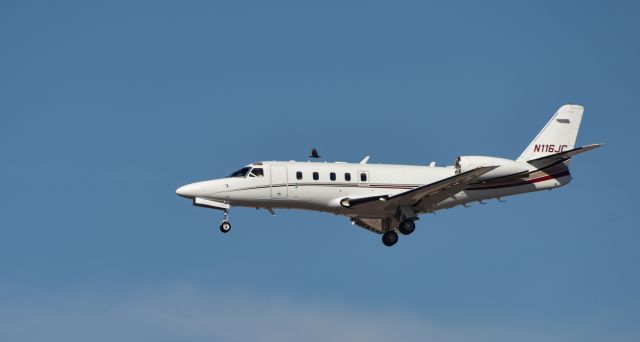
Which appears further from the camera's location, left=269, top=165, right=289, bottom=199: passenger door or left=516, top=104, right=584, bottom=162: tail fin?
left=516, top=104, right=584, bottom=162: tail fin

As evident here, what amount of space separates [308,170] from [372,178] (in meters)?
2.39

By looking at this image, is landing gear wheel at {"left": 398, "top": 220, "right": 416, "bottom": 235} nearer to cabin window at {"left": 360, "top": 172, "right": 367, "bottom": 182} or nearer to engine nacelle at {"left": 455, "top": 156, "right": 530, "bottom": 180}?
cabin window at {"left": 360, "top": 172, "right": 367, "bottom": 182}

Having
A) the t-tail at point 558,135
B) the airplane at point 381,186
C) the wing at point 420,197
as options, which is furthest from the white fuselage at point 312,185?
the t-tail at point 558,135

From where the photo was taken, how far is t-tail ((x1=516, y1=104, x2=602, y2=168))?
4191 cm

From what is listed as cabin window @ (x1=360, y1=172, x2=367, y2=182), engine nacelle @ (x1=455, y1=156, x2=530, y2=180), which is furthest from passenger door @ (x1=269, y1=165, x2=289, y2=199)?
engine nacelle @ (x1=455, y1=156, x2=530, y2=180)

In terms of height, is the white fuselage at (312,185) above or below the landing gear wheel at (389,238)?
above

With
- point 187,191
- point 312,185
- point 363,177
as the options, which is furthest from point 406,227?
point 187,191

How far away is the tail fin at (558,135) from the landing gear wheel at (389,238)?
19.0ft

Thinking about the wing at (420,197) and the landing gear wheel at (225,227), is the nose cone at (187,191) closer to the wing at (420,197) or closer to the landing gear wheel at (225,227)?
the landing gear wheel at (225,227)

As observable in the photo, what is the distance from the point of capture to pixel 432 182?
130ft

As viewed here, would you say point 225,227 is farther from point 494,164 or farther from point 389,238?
point 494,164

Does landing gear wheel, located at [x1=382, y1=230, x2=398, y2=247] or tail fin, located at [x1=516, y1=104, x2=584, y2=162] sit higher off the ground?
Result: tail fin, located at [x1=516, y1=104, x2=584, y2=162]

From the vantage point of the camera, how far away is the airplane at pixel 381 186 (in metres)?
38.1

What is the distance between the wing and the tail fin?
4126 mm
